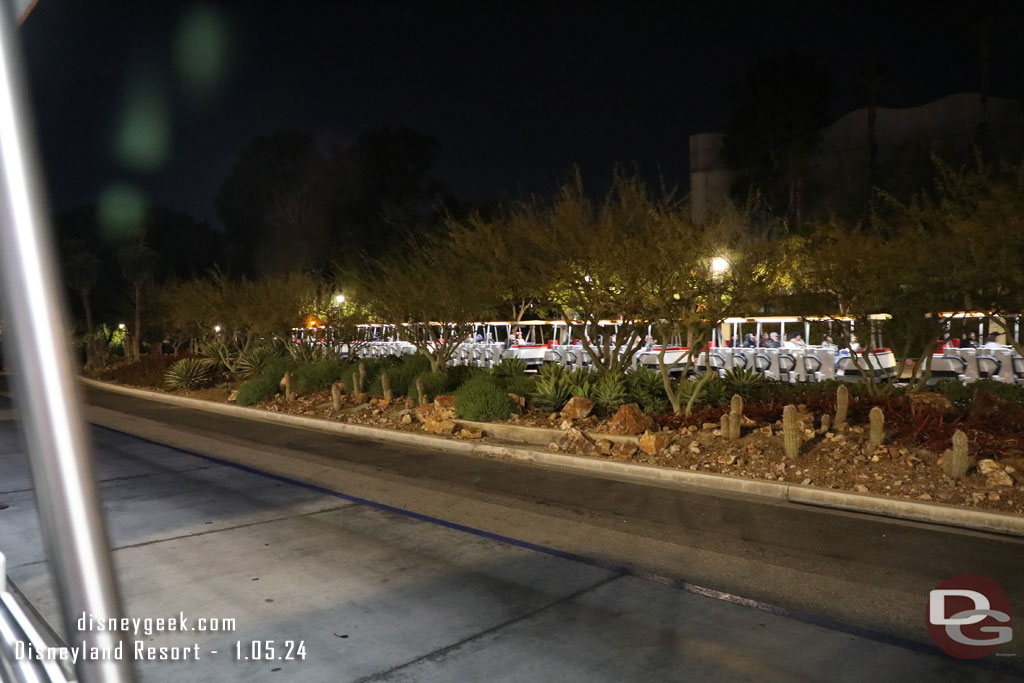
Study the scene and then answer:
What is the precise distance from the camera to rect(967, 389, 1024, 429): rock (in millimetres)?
9969

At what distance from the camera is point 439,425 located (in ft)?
47.8

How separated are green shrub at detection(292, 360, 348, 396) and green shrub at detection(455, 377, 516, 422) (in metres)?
6.37

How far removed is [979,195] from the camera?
11.4 metres

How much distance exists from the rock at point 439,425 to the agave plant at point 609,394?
2573 millimetres

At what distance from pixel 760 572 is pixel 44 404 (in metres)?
6.22

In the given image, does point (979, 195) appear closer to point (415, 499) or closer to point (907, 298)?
point (907, 298)

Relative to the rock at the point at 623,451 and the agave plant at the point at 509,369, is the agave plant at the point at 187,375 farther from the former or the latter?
the rock at the point at 623,451

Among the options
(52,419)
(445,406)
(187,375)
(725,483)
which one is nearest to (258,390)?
(187,375)

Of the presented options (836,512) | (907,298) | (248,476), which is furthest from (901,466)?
(248,476)

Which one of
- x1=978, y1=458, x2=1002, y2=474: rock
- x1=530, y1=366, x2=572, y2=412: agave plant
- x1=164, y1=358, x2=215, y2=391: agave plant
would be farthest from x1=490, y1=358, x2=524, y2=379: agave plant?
x1=164, y1=358, x2=215, y2=391: agave plant

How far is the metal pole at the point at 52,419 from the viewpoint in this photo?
132 centimetres

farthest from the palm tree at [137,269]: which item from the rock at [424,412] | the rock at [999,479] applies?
the rock at [999,479]

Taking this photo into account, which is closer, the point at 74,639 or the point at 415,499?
the point at 74,639

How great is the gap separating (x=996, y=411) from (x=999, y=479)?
2.31 metres
